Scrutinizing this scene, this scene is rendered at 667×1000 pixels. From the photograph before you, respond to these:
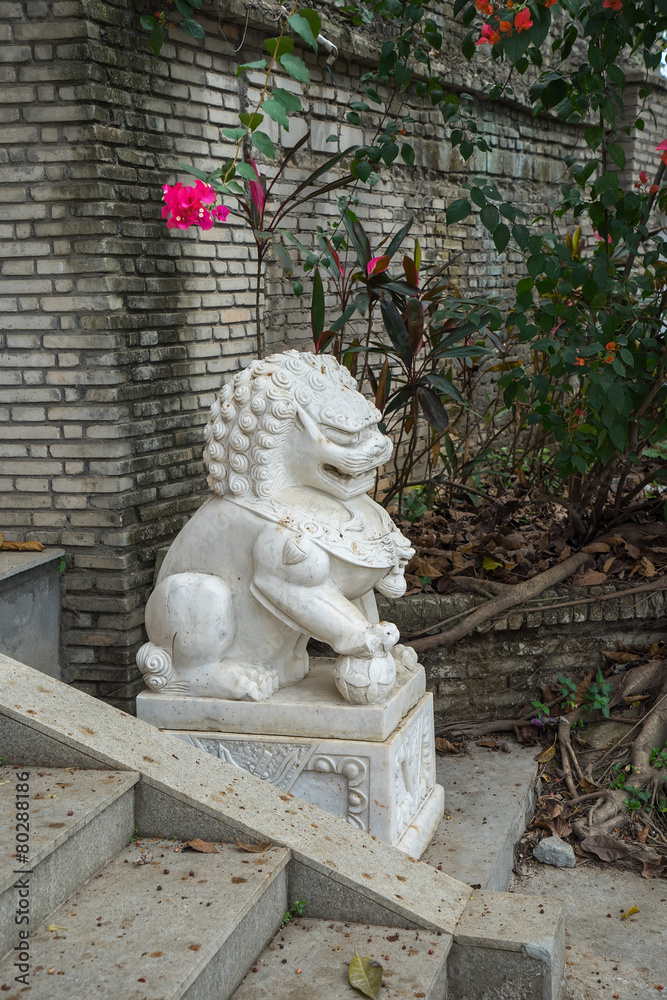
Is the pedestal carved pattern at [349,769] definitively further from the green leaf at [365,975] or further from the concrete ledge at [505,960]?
the green leaf at [365,975]

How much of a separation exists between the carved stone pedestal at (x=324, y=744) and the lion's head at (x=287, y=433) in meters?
0.66

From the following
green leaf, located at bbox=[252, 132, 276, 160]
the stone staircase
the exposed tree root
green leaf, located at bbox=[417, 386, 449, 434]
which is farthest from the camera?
green leaf, located at bbox=[417, 386, 449, 434]

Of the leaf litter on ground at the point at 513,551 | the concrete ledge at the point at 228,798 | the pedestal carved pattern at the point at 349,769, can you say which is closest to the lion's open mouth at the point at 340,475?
the pedestal carved pattern at the point at 349,769

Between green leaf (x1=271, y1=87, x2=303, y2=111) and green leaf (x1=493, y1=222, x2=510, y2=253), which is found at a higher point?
green leaf (x1=271, y1=87, x2=303, y2=111)

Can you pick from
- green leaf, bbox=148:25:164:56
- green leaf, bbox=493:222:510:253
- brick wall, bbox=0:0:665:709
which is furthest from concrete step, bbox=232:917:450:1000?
green leaf, bbox=148:25:164:56

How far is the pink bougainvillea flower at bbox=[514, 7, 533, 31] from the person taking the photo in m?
3.57

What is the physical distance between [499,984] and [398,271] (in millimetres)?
5154

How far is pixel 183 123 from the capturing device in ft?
14.6

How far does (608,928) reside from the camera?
312 cm

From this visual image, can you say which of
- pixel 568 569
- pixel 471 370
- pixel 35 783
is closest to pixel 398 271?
pixel 471 370

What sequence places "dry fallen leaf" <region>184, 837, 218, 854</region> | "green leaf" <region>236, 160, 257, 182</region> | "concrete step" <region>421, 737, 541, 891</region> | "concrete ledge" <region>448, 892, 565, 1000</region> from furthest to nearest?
"green leaf" <region>236, 160, 257, 182</region>
"concrete step" <region>421, 737, 541, 891</region>
"dry fallen leaf" <region>184, 837, 218, 854</region>
"concrete ledge" <region>448, 892, 565, 1000</region>

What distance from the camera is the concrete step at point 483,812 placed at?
3.13 metres

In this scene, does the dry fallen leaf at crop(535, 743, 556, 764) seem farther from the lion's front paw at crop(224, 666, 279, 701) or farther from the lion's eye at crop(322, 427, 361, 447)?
the lion's eye at crop(322, 427, 361, 447)

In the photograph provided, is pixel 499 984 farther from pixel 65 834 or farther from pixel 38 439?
pixel 38 439
